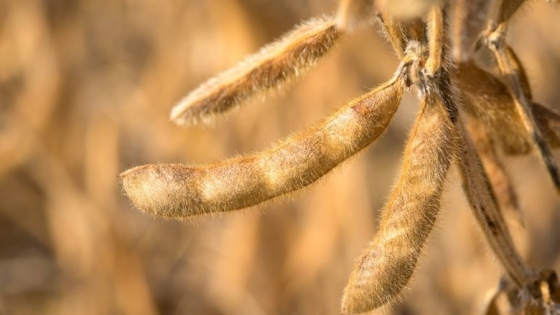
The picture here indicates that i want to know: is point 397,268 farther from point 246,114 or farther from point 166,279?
point 166,279

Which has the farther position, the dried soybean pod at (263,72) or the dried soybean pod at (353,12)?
the dried soybean pod at (263,72)

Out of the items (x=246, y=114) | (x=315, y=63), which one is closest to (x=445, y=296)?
(x=246, y=114)

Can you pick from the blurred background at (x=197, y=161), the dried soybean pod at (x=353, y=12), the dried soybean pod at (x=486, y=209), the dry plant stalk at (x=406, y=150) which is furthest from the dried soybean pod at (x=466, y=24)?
the blurred background at (x=197, y=161)

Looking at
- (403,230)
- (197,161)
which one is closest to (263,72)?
(403,230)

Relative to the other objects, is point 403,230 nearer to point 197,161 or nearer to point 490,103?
point 490,103

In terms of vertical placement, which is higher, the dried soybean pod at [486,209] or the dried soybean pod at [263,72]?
the dried soybean pod at [263,72]

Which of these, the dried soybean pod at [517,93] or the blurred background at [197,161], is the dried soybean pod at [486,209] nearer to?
the dried soybean pod at [517,93]

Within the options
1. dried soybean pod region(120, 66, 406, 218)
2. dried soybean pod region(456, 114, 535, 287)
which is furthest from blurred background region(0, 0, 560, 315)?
dried soybean pod region(120, 66, 406, 218)
